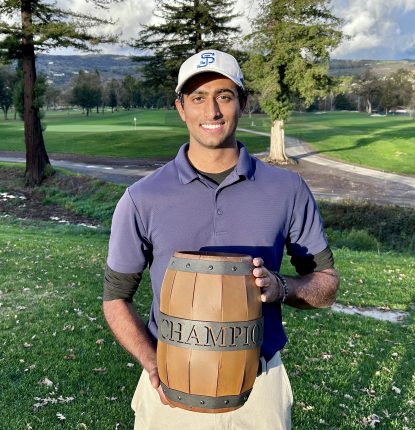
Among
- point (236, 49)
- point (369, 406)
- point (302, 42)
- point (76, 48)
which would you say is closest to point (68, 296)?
point (369, 406)

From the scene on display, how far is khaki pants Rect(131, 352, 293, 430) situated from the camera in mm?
2361

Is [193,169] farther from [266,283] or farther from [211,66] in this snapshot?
[266,283]

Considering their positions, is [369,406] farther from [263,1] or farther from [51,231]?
[263,1]

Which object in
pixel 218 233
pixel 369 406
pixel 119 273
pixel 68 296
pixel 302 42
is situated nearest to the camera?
pixel 218 233

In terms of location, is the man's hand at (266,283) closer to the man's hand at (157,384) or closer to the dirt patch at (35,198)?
the man's hand at (157,384)

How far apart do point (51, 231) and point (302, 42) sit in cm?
1936

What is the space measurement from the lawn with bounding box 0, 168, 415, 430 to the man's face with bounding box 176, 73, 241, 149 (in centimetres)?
347

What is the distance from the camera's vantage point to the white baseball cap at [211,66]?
7.31 feet

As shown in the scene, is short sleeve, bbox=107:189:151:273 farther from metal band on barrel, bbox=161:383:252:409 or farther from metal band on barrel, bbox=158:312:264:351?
metal band on barrel, bbox=161:383:252:409

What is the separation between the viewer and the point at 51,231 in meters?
17.6

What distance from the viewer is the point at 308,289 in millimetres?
2320

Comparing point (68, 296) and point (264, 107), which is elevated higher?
point (264, 107)

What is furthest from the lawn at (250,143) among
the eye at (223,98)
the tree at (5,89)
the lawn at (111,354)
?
the eye at (223,98)

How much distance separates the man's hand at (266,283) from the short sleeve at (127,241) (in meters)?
0.60
